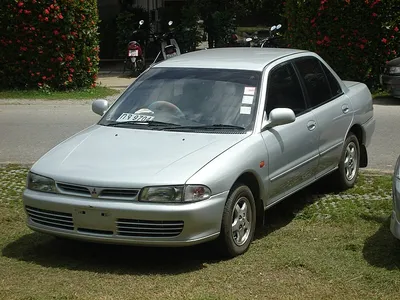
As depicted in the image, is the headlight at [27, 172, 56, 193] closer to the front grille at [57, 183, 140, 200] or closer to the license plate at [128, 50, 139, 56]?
the front grille at [57, 183, 140, 200]

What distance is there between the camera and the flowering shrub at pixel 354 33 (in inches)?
645

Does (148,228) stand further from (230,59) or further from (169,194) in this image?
Result: (230,59)

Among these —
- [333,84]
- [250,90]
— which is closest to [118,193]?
[250,90]

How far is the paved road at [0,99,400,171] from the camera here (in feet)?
36.0

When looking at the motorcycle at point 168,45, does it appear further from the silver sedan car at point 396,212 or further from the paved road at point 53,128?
the silver sedan car at point 396,212

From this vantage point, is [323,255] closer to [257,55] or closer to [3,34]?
[257,55]

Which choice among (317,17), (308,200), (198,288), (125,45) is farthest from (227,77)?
(125,45)

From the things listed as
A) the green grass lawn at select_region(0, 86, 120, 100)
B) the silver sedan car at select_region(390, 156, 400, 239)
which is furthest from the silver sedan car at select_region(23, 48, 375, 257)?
the green grass lawn at select_region(0, 86, 120, 100)

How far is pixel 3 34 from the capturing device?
17016 millimetres

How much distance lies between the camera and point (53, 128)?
43.9ft

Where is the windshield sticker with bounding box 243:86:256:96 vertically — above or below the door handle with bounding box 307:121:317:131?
above

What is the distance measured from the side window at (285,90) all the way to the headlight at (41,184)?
2.06 m

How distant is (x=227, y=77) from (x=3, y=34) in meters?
10.5

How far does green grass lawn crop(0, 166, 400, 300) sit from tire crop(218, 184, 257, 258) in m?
0.10
